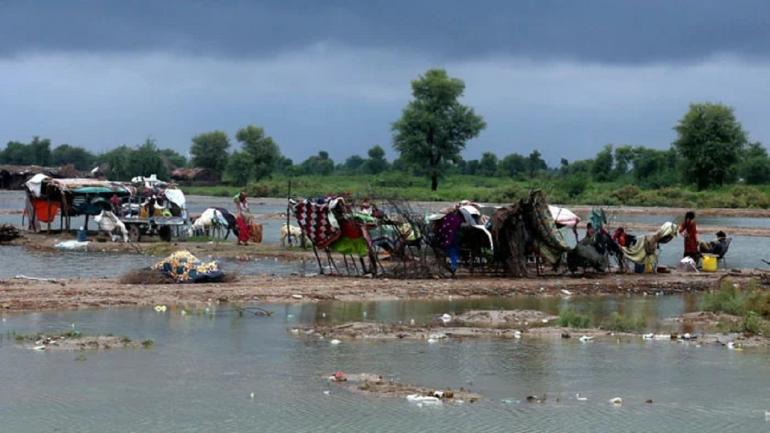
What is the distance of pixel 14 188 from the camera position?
97.3 m

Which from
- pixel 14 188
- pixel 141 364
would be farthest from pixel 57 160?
pixel 141 364

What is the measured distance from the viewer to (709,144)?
85938 millimetres

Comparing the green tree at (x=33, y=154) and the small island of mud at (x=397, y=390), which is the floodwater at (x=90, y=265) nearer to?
the small island of mud at (x=397, y=390)

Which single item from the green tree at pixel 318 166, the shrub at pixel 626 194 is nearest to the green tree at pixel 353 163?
the green tree at pixel 318 166

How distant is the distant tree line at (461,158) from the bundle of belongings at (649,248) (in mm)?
57859

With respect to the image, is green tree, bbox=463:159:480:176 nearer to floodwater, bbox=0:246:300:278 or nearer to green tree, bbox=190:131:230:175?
green tree, bbox=190:131:230:175

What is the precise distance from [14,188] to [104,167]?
40.5 ft

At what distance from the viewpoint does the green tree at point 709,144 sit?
86.1 meters

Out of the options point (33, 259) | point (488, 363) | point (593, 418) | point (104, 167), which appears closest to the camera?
point (593, 418)

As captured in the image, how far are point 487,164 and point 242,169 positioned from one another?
3467cm

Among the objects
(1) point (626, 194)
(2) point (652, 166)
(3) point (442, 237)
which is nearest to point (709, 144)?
(1) point (626, 194)

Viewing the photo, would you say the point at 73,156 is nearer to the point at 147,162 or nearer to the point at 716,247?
the point at 147,162

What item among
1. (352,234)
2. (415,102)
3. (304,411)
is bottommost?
(304,411)

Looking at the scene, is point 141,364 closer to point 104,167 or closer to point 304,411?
point 304,411
